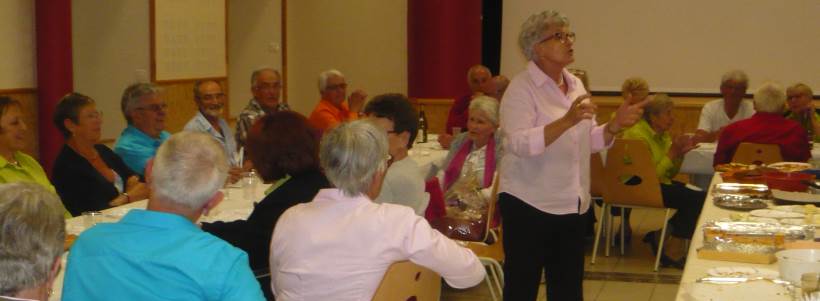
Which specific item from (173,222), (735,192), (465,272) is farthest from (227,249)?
(735,192)

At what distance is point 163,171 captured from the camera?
7.65ft

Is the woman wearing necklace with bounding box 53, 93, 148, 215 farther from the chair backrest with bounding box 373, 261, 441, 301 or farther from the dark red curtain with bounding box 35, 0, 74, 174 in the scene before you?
the dark red curtain with bounding box 35, 0, 74, 174

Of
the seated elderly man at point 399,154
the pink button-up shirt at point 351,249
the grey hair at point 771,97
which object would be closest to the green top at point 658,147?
the grey hair at point 771,97

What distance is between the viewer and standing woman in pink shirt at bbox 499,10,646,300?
3.86 meters

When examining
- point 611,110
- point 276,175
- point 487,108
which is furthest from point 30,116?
point 611,110

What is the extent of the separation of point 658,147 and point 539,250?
3.11 m

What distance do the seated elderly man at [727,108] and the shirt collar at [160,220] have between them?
5933mm

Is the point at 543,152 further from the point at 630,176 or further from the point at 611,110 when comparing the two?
the point at 611,110

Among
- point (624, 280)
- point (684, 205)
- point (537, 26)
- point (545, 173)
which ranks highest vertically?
point (537, 26)

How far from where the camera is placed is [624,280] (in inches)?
246

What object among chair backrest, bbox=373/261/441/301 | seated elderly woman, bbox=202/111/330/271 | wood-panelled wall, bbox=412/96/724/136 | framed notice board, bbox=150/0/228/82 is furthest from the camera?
wood-panelled wall, bbox=412/96/724/136

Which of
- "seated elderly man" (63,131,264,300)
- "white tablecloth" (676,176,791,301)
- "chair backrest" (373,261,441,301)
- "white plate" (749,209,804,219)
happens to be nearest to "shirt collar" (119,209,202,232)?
"seated elderly man" (63,131,264,300)

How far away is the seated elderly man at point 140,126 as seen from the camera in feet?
17.4

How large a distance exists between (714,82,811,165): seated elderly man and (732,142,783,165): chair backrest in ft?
0.27
